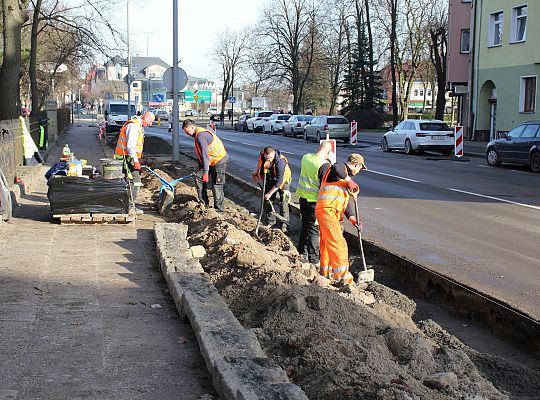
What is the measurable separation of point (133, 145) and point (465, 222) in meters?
5.78

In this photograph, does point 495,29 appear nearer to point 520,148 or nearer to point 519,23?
point 519,23

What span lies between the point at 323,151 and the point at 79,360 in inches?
198

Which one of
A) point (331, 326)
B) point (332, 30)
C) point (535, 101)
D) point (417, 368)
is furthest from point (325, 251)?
point (332, 30)

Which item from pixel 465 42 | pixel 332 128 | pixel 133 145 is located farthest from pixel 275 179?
pixel 465 42

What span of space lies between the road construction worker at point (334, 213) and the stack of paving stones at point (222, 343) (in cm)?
163

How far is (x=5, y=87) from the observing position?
22109 mm

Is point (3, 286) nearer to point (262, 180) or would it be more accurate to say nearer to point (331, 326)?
point (331, 326)

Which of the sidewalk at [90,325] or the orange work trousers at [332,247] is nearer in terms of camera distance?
the sidewalk at [90,325]

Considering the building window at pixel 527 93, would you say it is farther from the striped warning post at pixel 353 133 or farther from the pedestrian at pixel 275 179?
the pedestrian at pixel 275 179

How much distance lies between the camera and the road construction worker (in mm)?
8211

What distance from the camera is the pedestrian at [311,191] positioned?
30.3 feet

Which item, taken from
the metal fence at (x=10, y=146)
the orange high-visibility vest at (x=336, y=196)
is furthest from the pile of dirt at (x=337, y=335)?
the metal fence at (x=10, y=146)

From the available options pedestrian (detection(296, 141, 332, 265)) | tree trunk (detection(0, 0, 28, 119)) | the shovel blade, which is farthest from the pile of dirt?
tree trunk (detection(0, 0, 28, 119))

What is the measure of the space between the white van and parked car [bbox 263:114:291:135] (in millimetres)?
11840
